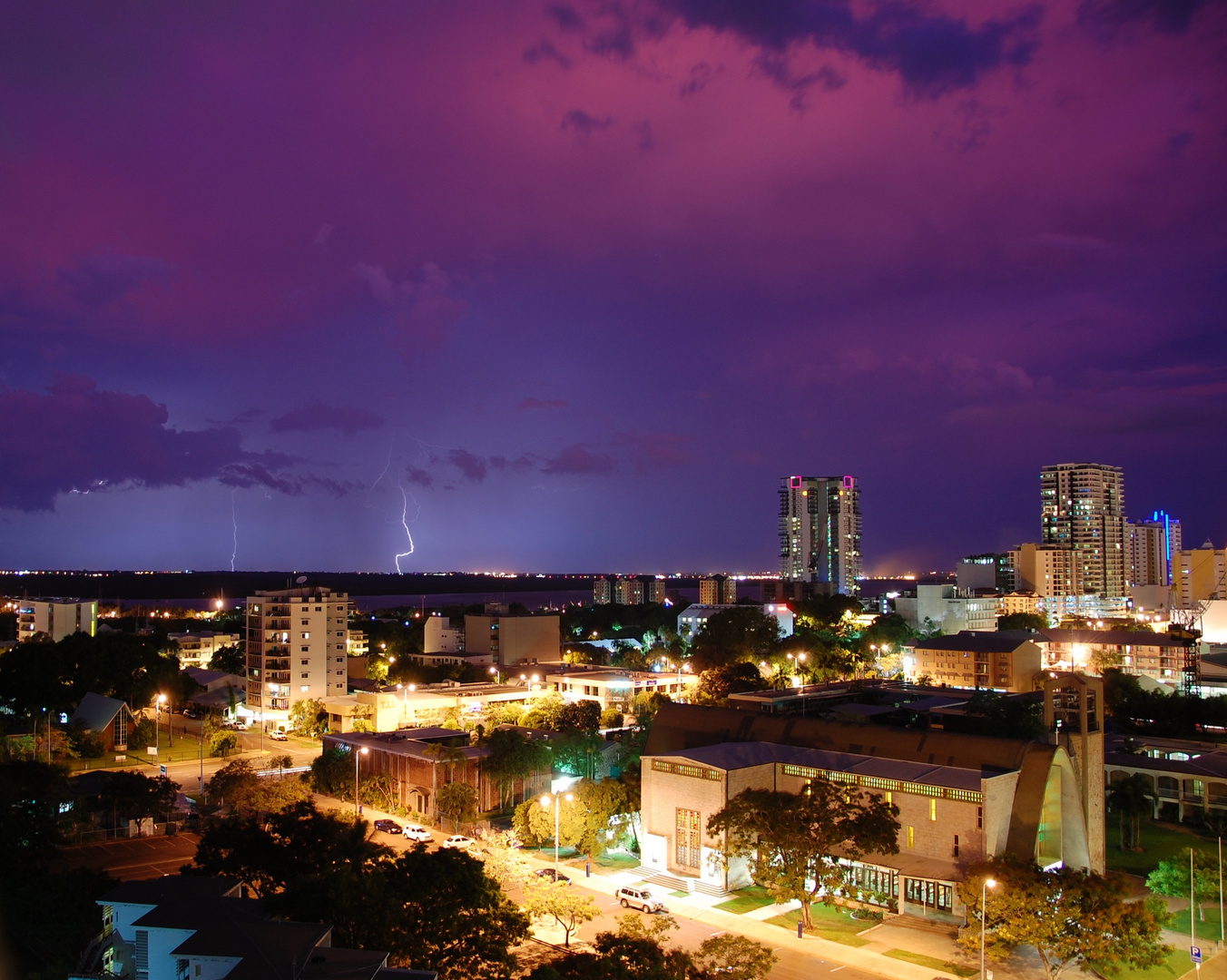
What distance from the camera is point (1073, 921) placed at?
67.6ft

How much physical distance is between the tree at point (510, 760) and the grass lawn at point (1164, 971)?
20.3 metres

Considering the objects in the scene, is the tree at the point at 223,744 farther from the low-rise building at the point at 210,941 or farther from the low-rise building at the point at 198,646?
the low-rise building at the point at 198,646

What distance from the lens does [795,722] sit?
112 feet

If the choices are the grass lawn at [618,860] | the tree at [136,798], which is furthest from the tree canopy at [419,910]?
the tree at [136,798]

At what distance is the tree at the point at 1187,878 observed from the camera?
25.1 meters

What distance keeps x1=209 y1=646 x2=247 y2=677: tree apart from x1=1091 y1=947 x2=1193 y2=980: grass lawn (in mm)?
64554

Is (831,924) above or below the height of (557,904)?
below

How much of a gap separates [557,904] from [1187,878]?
674 inches

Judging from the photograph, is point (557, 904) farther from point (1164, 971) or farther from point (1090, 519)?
point (1090, 519)

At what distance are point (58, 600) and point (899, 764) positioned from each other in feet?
293

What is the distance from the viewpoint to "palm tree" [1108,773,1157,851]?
32719 millimetres

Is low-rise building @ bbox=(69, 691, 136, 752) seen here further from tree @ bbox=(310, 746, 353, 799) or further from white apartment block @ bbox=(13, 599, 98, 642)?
white apartment block @ bbox=(13, 599, 98, 642)

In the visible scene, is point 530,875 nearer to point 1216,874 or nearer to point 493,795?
point 493,795

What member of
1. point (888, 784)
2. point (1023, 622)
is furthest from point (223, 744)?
point (1023, 622)
